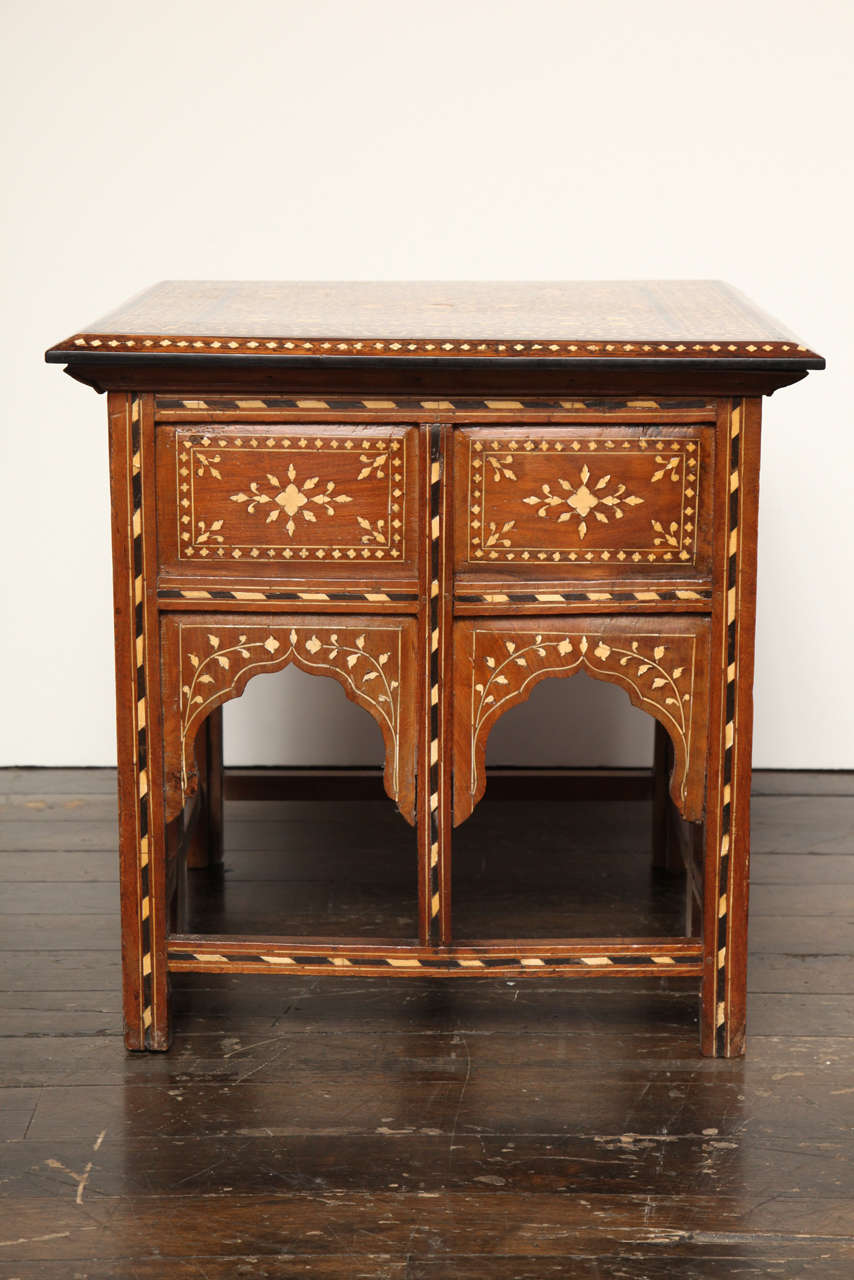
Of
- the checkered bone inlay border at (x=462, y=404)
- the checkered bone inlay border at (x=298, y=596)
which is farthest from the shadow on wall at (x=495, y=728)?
the checkered bone inlay border at (x=462, y=404)

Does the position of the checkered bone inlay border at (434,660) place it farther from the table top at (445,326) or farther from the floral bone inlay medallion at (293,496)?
the table top at (445,326)

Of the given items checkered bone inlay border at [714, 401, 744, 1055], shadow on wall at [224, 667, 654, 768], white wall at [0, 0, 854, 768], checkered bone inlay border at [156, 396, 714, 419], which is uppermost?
white wall at [0, 0, 854, 768]

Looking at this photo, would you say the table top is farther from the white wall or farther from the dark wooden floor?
the dark wooden floor

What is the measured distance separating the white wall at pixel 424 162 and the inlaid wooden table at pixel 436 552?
1319 millimetres

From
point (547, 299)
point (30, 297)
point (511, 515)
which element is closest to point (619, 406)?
point (511, 515)

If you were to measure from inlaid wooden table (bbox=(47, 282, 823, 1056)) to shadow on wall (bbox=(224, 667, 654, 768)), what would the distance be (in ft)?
4.69

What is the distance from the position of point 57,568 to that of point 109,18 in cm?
135

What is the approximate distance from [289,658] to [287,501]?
0.25 meters

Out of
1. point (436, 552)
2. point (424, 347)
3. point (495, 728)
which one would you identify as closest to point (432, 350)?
point (424, 347)

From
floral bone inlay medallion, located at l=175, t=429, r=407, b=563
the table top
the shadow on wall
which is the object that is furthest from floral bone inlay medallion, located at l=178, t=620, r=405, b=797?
the shadow on wall

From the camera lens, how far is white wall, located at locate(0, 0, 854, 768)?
12.2 feet

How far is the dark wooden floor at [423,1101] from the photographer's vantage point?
2074 millimetres

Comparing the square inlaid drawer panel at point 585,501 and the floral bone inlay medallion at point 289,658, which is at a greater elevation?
the square inlaid drawer panel at point 585,501

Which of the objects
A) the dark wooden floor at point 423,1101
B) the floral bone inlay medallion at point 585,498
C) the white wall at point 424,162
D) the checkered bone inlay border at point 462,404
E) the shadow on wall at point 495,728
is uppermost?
the white wall at point 424,162
